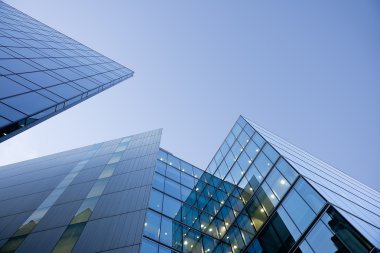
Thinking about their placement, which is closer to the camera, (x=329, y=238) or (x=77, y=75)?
(x=329, y=238)

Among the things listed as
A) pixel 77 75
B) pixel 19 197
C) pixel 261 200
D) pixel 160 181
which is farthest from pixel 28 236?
pixel 261 200

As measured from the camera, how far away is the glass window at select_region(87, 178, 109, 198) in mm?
18241

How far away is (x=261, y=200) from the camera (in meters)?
19.1

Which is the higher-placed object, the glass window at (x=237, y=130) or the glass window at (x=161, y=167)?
the glass window at (x=237, y=130)

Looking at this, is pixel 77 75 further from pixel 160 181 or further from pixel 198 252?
pixel 198 252

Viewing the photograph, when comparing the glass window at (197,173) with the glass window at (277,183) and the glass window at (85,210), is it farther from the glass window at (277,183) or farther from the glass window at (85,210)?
the glass window at (85,210)

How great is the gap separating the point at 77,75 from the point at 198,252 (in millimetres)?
13847

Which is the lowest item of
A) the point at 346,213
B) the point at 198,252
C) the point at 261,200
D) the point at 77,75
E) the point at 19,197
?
the point at 19,197

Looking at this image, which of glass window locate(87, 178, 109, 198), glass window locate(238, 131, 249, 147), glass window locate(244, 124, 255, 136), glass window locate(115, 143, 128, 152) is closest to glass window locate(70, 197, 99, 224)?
glass window locate(87, 178, 109, 198)

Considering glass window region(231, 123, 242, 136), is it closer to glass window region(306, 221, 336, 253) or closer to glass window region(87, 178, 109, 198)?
glass window region(87, 178, 109, 198)

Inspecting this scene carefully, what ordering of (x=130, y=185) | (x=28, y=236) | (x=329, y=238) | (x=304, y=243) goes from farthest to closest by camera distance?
(x=130, y=185) < (x=28, y=236) < (x=304, y=243) < (x=329, y=238)

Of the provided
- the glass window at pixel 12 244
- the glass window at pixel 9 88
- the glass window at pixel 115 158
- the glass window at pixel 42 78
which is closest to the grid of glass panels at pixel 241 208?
the glass window at pixel 115 158

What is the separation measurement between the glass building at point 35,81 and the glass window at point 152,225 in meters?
7.19

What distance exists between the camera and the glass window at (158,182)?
63.0 ft
